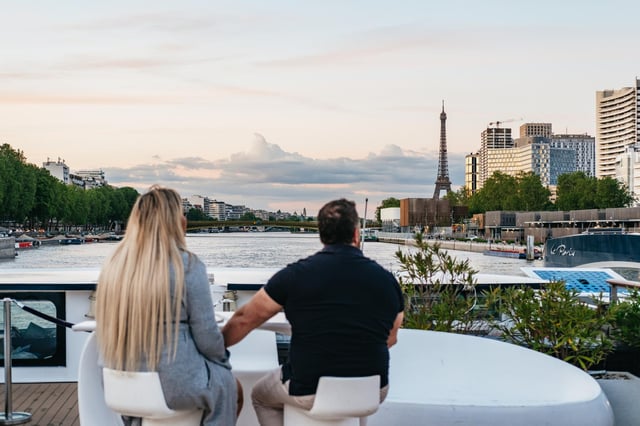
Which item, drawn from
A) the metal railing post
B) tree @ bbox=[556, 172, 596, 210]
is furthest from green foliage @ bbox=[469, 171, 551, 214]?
the metal railing post

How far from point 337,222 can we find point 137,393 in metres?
0.96

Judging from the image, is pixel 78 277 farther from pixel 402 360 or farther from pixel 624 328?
pixel 624 328

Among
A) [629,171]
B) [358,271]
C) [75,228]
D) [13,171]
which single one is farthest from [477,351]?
[629,171]

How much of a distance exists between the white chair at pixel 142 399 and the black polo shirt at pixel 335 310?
466 mm

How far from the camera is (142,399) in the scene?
2.81 m

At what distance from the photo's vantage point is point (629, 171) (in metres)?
Result: 179

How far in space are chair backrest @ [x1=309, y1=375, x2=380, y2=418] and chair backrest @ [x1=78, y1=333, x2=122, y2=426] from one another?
923mm

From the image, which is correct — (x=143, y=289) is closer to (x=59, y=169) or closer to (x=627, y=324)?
(x=627, y=324)

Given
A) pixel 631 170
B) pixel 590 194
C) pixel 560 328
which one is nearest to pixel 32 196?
pixel 590 194

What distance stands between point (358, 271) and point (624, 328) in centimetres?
363

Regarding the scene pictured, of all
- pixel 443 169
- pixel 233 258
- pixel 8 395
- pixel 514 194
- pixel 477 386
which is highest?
pixel 443 169

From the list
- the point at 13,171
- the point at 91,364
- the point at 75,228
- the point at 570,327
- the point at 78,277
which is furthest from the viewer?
the point at 75,228

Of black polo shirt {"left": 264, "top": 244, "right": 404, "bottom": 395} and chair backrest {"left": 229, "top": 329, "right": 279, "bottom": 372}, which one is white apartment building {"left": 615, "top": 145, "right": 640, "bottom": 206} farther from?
black polo shirt {"left": 264, "top": 244, "right": 404, "bottom": 395}

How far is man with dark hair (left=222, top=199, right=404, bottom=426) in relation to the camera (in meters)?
2.79
